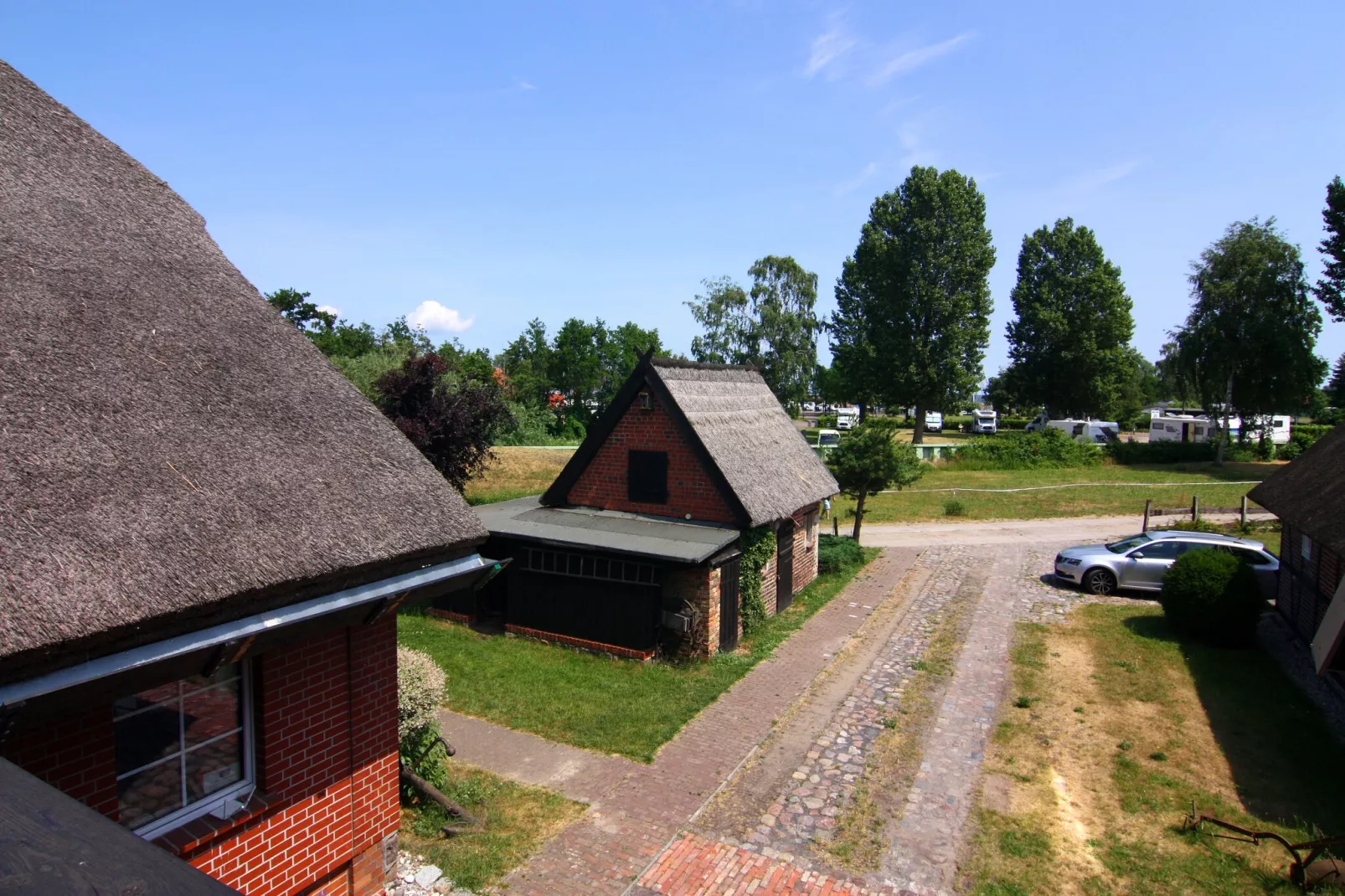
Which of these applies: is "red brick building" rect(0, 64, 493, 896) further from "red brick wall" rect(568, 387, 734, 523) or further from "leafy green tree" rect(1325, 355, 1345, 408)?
"leafy green tree" rect(1325, 355, 1345, 408)

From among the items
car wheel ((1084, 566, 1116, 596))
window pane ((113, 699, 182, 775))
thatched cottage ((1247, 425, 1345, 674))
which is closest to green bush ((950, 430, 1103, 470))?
car wheel ((1084, 566, 1116, 596))

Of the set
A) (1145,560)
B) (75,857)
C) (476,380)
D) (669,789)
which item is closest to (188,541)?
(75,857)

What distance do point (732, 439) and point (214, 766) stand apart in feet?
43.1

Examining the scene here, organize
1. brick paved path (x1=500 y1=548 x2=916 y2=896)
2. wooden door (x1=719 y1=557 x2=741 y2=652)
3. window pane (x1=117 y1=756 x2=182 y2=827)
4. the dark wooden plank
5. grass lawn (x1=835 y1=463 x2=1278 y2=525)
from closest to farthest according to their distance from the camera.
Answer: the dark wooden plank → window pane (x1=117 y1=756 x2=182 y2=827) → brick paved path (x1=500 y1=548 x2=916 y2=896) → wooden door (x1=719 y1=557 x2=741 y2=652) → grass lawn (x1=835 y1=463 x2=1278 y2=525)

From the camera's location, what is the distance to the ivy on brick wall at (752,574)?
54.5 feet

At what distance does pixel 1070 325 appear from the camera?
5881cm

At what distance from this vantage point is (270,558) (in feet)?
18.7

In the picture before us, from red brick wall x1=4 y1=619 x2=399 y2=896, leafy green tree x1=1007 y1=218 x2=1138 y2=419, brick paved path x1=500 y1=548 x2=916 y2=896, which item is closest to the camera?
red brick wall x1=4 y1=619 x2=399 y2=896

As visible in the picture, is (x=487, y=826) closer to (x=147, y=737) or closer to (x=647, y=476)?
(x=147, y=737)

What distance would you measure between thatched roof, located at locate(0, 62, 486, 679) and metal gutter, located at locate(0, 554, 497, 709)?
0.08 metres

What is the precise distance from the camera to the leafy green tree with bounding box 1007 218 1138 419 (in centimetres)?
5800

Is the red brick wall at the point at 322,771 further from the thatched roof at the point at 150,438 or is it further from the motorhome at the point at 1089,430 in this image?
the motorhome at the point at 1089,430

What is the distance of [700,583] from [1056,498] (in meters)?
28.1

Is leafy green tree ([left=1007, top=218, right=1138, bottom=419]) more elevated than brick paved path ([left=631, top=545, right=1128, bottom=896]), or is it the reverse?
leafy green tree ([left=1007, top=218, right=1138, bottom=419])
